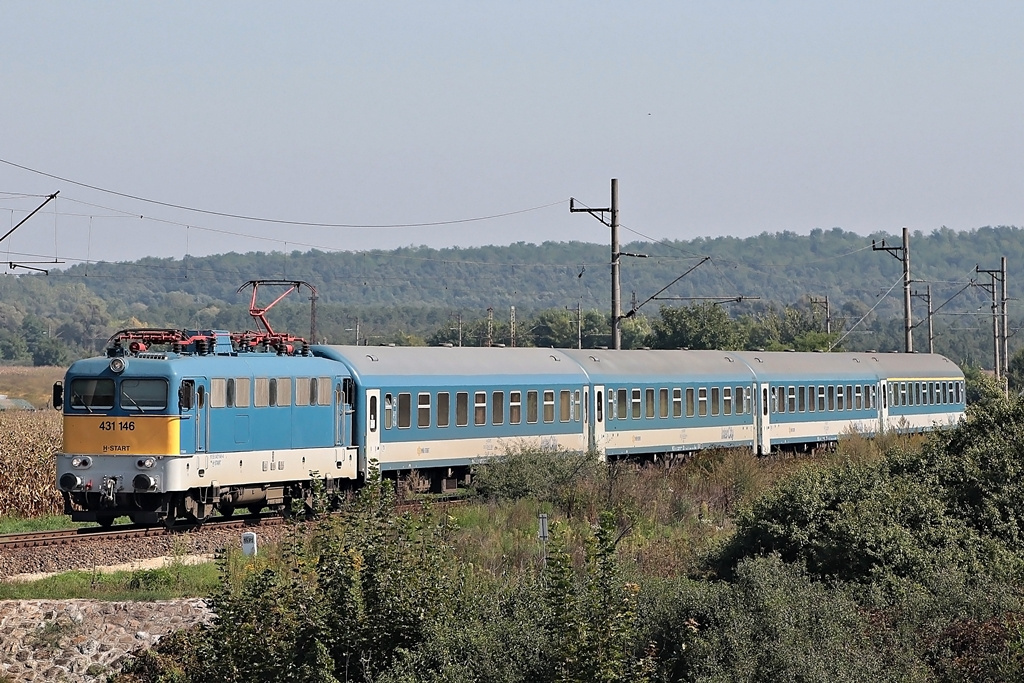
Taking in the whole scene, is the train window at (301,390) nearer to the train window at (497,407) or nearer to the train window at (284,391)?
the train window at (284,391)

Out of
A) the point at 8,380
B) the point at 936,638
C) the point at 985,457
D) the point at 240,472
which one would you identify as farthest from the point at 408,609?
the point at 8,380

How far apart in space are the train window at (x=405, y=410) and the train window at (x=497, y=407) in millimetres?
2933

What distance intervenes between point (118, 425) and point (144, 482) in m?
1.19

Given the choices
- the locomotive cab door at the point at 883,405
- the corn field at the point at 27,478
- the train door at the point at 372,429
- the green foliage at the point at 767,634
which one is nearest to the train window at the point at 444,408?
the train door at the point at 372,429

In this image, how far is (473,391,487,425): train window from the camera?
1284 inches

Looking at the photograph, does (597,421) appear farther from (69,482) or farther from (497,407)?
(69,482)

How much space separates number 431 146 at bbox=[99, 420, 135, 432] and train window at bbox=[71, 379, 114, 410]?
0.88 ft

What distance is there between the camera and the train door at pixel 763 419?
139ft

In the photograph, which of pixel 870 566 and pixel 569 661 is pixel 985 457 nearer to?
pixel 870 566

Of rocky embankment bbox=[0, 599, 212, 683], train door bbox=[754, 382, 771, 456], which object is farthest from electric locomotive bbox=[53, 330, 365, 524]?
train door bbox=[754, 382, 771, 456]

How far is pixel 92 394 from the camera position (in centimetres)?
2555

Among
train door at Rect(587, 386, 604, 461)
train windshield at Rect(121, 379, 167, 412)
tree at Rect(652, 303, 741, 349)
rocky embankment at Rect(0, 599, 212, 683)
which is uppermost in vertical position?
tree at Rect(652, 303, 741, 349)

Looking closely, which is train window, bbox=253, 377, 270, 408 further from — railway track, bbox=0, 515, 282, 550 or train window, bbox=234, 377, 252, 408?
railway track, bbox=0, 515, 282, 550

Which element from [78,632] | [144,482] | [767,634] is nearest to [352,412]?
[144,482]
